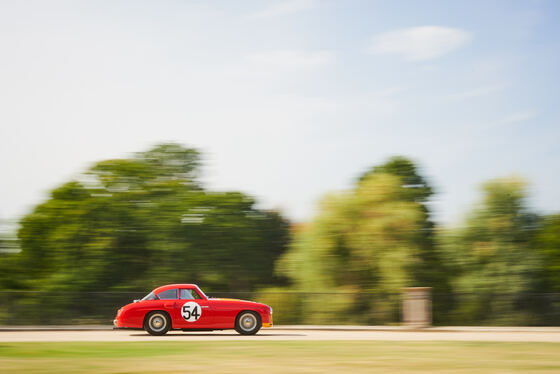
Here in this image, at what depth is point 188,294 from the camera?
1956cm

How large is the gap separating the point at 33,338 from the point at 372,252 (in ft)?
59.8

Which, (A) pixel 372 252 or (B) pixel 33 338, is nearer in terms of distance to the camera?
(B) pixel 33 338

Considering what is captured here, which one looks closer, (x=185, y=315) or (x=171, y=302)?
(x=185, y=315)

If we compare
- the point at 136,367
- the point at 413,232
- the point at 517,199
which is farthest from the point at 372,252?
the point at 136,367

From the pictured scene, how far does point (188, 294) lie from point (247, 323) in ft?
6.56

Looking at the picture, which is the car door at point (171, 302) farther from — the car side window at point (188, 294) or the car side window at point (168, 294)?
the car side window at point (188, 294)

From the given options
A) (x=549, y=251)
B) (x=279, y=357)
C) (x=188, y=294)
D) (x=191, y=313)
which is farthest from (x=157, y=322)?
(x=549, y=251)

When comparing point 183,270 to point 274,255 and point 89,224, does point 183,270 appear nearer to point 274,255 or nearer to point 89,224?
point 89,224

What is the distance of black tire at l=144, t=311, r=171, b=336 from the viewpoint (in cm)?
1927

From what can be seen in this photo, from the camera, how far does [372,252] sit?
32.7 m

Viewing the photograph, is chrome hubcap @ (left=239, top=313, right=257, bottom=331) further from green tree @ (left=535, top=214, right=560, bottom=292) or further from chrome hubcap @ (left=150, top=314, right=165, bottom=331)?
Result: green tree @ (left=535, top=214, right=560, bottom=292)

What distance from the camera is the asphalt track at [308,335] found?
18.6 meters

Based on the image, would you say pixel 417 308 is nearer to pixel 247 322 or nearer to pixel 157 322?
pixel 247 322

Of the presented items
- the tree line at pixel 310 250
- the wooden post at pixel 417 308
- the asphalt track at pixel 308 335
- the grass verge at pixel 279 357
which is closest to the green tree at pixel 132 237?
the tree line at pixel 310 250
